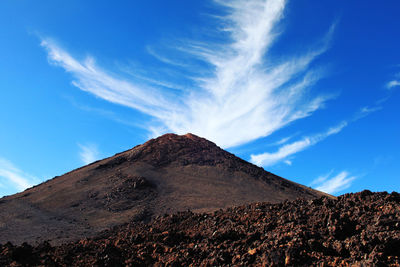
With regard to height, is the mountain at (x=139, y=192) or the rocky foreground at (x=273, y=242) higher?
the mountain at (x=139, y=192)

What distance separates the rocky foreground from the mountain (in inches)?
415

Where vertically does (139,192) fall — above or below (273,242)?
above

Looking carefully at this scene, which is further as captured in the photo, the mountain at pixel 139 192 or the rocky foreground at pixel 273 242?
the mountain at pixel 139 192

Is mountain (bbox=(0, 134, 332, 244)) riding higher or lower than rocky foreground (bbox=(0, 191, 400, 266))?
higher

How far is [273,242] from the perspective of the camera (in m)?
7.88

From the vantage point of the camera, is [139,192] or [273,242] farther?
[139,192]

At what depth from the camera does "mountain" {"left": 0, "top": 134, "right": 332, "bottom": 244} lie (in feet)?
79.7

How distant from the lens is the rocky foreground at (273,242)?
23.0 feet

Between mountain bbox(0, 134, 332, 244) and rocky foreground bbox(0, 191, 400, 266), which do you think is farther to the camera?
mountain bbox(0, 134, 332, 244)

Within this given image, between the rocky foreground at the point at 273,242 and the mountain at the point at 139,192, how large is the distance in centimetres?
1053

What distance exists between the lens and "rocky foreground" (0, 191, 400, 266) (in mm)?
7023

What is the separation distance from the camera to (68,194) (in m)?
30.6

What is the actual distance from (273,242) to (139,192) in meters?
23.4

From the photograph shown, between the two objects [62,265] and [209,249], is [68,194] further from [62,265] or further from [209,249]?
[209,249]
